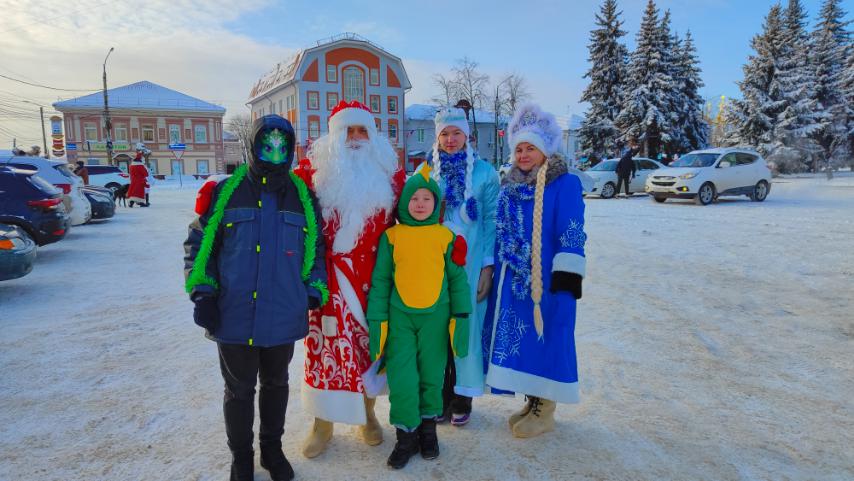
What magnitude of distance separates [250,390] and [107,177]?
80.2 ft

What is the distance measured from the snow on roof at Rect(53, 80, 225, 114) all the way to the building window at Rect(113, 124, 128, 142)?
2.01 metres

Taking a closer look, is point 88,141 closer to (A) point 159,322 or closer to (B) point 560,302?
(A) point 159,322

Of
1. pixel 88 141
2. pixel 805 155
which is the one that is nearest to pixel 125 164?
pixel 88 141

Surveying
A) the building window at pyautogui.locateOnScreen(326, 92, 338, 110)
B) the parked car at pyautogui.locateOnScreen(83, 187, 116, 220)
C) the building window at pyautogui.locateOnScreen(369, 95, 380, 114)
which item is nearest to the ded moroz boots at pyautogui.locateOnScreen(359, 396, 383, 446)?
the parked car at pyautogui.locateOnScreen(83, 187, 116, 220)

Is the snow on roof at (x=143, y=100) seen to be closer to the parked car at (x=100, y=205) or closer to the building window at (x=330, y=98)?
the building window at (x=330, y=98)

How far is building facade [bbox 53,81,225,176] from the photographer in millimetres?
53812

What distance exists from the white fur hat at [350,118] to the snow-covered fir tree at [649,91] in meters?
34.7

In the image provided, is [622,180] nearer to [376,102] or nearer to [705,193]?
[705,193]

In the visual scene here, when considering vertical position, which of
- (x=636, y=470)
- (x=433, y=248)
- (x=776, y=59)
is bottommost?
(x=636, y=470)

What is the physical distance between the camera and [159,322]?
5.55 metres

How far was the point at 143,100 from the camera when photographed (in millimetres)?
56281

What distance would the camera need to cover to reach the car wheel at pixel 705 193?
1598 cm

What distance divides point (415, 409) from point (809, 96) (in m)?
43.0

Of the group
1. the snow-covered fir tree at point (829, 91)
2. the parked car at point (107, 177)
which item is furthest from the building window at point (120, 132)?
the snow-covered fir tree at point (829, 91)
